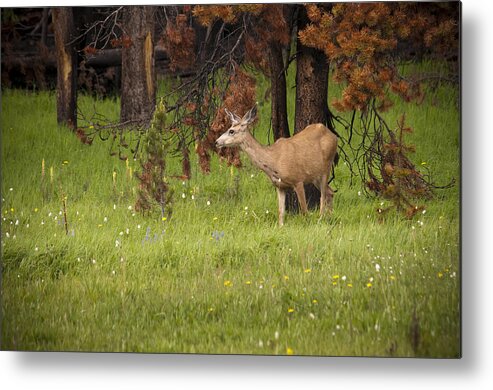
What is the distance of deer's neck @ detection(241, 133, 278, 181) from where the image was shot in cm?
640

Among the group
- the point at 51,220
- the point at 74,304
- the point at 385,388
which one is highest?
the point at 51,220

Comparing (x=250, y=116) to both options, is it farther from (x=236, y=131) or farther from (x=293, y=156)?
(x=293, y=156)

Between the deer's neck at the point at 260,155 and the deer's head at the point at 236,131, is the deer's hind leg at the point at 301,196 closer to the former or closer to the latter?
the deer's neck at the point at 260,155

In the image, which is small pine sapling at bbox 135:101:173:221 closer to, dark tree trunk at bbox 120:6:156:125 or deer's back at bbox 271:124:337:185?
dark tree trunk at bbox 120:6:156:125

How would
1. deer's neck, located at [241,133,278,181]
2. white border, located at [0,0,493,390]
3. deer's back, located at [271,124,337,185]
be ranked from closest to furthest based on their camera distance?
white border, located at [0,0,493,390], deer's back, located at [271,124,337,185], deer's neck, located at [241,133,278,181]

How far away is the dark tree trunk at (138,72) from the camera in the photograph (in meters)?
6.36

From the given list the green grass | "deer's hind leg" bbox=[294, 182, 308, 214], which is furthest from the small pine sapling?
"deer's hind leg" bbox=[294, 182, 308, 214]

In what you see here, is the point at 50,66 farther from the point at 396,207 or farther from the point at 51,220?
the point at 396,207

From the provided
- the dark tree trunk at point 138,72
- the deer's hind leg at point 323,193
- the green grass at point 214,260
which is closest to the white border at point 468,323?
the green grass at point 214,260

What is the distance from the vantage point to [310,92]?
635cm

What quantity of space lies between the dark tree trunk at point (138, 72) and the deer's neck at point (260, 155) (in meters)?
0.61

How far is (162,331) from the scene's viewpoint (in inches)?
242

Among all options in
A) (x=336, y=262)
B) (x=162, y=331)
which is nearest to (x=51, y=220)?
(x=162, y=331)

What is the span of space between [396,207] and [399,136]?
42cm
